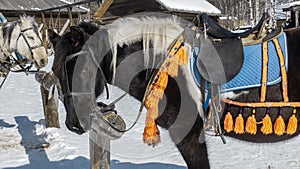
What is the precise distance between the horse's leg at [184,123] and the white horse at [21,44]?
424 cm

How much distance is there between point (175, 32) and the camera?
2.27 metres

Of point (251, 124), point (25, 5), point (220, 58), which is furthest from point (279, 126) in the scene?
point (25, 5)

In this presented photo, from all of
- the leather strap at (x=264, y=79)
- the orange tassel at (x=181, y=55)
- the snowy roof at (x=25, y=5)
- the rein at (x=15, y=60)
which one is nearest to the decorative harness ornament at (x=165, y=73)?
the orange tassel at (x=181, y=55)

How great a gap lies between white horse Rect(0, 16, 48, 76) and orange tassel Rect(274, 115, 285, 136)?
4.77 m

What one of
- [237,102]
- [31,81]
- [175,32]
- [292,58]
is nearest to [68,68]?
[175,32]

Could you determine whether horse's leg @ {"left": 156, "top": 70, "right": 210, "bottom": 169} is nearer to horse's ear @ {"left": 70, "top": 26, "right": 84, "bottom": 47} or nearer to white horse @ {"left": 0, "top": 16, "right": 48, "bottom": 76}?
horse's ear @ {"left": 70, "top": 26, "right": 84, "bottom": 47}

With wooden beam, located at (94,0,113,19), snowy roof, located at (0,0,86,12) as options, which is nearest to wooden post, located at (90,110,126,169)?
wooden beam, located at (94,0,113,19)

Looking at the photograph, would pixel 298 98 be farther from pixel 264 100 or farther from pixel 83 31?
pixel 83 31

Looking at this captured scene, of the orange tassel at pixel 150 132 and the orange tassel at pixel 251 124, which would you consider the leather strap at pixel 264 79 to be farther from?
the orange tassel at pixel 150 132

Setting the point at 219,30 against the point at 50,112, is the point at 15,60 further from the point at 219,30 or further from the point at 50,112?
the point at 219,30

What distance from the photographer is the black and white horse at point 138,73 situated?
2.06m

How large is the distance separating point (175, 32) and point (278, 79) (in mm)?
775

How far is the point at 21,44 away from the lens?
5.99m

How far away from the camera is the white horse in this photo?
5730mm
